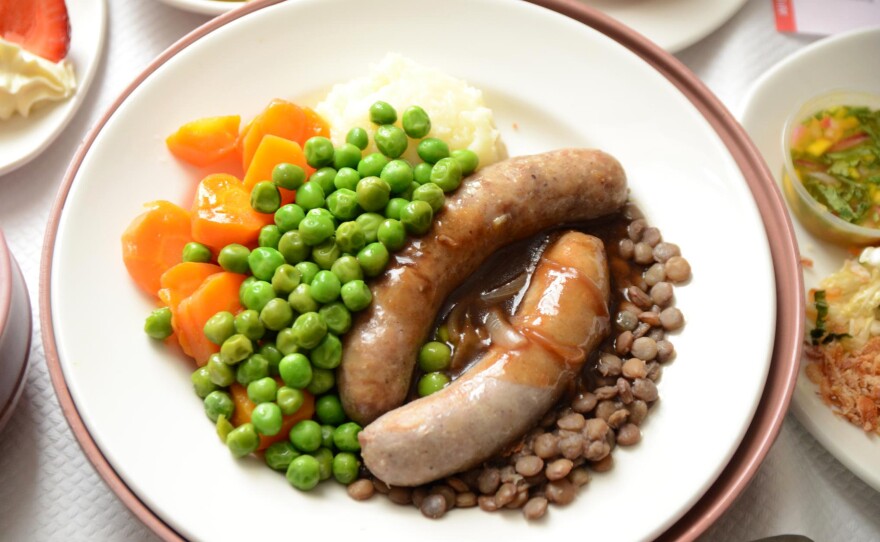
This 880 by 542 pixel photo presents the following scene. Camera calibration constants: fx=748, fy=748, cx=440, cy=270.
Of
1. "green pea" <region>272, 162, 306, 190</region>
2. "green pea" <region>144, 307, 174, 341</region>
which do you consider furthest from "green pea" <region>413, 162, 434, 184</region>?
"green pea" <region>144, 307, 174, 341</region>

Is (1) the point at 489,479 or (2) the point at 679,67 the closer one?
(1) the point at 489,479

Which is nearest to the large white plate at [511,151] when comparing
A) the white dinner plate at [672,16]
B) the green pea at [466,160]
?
the green pea at [466,160]

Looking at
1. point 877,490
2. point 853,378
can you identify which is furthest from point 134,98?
point 877,490

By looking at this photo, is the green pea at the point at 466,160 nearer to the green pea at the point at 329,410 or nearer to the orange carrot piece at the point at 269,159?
the orange carrot piece at the point at 269,159

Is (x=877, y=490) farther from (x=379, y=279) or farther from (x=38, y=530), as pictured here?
(x=38, y=530)

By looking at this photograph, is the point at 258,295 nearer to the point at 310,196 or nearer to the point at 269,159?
the point at 310,196

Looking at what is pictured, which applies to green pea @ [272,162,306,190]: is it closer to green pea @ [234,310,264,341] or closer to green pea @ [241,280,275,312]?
green pea @ [241,280,275,312]
